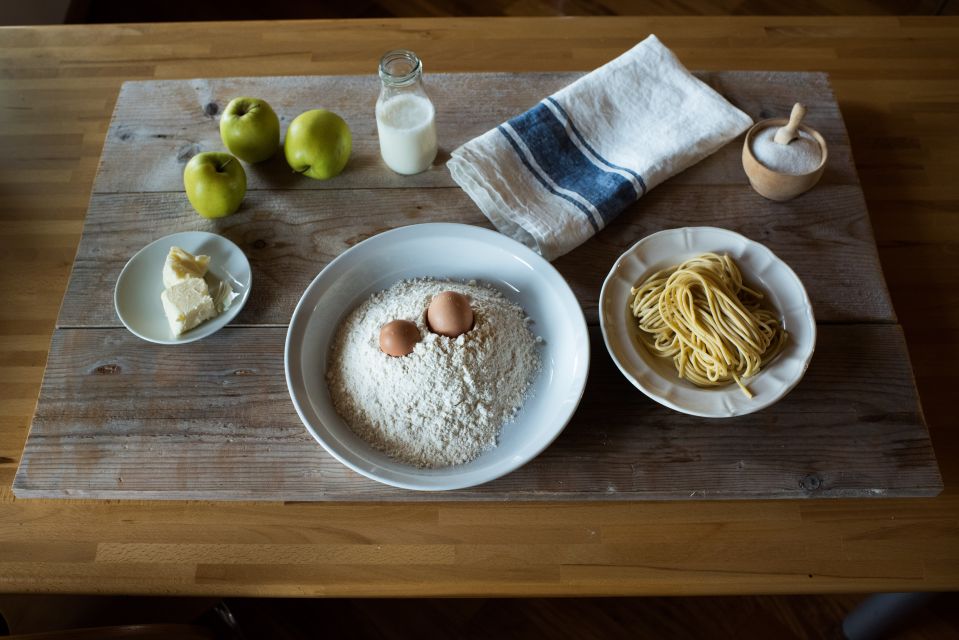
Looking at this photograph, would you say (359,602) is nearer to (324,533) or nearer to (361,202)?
(324,533)

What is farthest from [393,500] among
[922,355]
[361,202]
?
[922,355]

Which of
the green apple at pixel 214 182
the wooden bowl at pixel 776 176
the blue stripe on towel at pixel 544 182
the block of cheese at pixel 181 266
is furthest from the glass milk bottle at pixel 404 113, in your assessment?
the wooden bowl at pixel 776 176

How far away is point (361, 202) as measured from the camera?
1.24m

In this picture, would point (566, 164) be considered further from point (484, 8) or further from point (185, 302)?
point (484, 8)

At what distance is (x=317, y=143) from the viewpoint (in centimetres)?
120

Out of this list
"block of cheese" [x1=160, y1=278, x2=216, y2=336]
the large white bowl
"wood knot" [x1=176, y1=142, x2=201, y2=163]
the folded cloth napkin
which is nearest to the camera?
the large white bowl

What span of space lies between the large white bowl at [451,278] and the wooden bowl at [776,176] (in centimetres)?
42

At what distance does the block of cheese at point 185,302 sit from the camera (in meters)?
1.07

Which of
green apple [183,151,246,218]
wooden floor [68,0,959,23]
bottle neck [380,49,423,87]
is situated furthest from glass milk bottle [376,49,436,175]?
wooden floor [68,0,959,23]

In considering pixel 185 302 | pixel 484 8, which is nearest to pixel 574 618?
pixel 185 302

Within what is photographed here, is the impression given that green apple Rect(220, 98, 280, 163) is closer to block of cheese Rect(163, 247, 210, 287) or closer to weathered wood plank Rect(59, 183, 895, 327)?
weathered wood plank Rect(59, 183, 895, 327)

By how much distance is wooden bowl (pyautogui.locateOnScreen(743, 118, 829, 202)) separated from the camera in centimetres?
118

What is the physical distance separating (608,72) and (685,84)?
5.7 inches

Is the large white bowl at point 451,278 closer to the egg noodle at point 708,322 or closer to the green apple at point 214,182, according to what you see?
the egg noodle at point 708,322
